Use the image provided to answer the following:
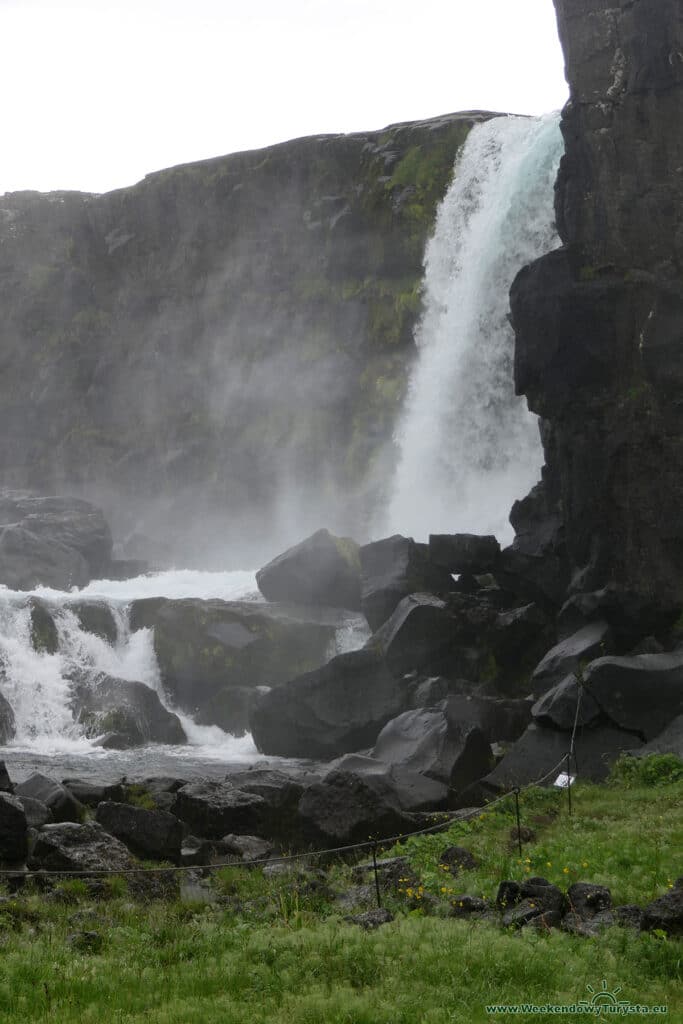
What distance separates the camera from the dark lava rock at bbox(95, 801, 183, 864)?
17.1 metres

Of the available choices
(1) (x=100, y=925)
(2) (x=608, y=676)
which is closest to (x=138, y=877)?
(1) (x=100, y=925)

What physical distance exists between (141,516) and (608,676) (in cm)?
4628

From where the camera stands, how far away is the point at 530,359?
28031 mm

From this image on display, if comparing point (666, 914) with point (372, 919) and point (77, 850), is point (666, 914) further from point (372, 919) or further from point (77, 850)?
point (77, 850)

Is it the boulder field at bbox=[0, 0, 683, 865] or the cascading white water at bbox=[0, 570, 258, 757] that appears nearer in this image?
the boulder field at bbox=[0, 0, 683, 865]

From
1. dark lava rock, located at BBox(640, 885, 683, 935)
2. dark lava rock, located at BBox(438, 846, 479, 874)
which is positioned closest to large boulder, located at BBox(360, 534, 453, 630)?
dark lava rock, located at BBox(438, 846, 479, 874)

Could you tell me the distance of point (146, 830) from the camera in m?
17.2

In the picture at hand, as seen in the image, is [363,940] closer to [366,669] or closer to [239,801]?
[239,801]

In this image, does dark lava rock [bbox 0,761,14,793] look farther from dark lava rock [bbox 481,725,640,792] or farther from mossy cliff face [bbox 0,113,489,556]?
mossy cliff face [bbox 0,113,489,556]

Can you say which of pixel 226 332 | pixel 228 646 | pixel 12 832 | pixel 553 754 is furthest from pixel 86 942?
pixel 226 332

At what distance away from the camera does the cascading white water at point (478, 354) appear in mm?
44812

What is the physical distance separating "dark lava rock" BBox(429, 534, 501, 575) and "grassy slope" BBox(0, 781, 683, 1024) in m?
18.0

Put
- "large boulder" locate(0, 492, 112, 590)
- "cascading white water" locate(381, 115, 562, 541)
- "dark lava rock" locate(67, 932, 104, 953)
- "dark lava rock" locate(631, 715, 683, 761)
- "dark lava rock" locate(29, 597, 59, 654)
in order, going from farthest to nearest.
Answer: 1. "large boulder" locate(0, 492, 112, 590)
2. "cascading white water" locate(381, 115, 562, 541)
3. "dark lava rock" locate(29, 597, 59, 654)
4. "dark lava rock" locate(631, 715, 683, 761)
5. "dark lava rock" locate(67, 932, 104, 953)

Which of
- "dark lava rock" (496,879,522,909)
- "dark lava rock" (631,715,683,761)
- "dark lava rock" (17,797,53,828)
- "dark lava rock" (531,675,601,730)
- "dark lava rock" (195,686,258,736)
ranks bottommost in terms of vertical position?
"dark lava rock" (195,686,258,736)
